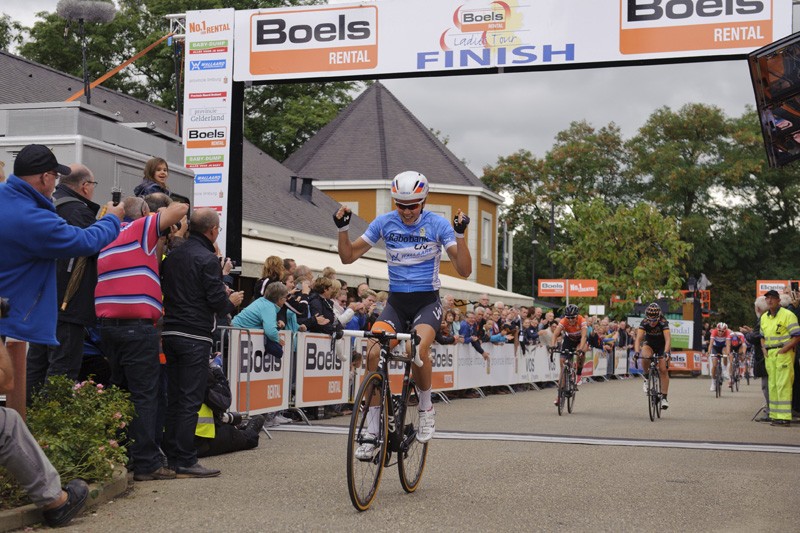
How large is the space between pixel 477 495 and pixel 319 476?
1483 mm

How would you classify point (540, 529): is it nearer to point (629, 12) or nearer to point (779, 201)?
point (629, 12)

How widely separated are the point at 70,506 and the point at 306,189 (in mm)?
33605

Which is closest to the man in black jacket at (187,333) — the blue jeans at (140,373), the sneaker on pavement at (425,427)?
the blue jeans at (140,373)

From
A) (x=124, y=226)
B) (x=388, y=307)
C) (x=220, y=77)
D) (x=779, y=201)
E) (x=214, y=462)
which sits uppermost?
(x=779, y=201)

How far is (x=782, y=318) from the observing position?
16.9 m

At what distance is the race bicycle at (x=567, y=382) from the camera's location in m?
18.2

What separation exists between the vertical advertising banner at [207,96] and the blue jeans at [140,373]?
8235mm

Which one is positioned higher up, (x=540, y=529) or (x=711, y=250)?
(x=711, y=250)

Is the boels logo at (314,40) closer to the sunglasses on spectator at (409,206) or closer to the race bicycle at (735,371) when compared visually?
the sunglasses on spectator at (409,206)

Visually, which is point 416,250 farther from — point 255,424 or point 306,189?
point 306,189

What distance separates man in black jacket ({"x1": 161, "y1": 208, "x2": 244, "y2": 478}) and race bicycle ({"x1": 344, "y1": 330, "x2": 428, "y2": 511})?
70.7 inches

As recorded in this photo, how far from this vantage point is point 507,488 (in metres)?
8.53

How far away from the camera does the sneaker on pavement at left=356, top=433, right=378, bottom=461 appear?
723 cm

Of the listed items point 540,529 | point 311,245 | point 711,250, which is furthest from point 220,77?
point 711,250
